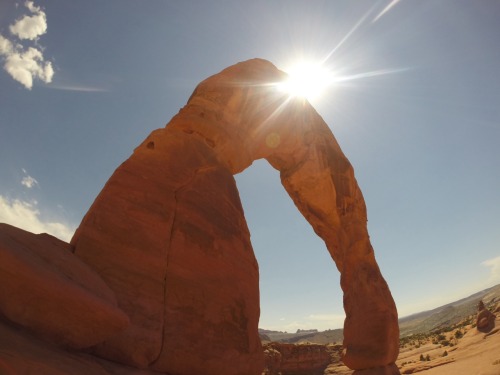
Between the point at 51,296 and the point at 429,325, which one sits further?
the point at 429,325

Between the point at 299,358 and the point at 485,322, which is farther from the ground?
the point at 485,322

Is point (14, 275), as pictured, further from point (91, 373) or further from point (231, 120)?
point (231, 120)

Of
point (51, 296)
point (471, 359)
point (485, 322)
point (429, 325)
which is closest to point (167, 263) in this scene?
point (51, 296)

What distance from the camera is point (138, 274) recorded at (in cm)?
483

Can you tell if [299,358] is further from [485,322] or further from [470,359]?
[470,359]

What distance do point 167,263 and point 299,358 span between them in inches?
1251

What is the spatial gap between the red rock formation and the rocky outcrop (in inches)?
1166

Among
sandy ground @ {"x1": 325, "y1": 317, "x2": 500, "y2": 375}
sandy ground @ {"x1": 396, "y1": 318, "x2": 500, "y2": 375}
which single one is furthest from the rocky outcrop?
sandy ground @ {"x1": 396, "y1": 318, "x2": 500, "y2": 375}

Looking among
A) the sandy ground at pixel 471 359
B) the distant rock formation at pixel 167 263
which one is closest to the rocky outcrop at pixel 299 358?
the sandy ground at pixel 471 359

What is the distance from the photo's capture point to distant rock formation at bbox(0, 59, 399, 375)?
11.3 ft

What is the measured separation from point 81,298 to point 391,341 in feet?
35.8

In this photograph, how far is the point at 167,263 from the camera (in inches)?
203

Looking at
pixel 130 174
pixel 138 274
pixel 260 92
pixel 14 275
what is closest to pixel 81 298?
pixel 14 275

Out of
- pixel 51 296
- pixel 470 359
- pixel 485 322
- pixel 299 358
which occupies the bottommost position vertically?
pixel 470 359
